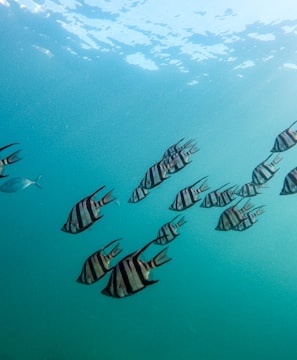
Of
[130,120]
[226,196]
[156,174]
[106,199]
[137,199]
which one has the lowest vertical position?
[226,196]

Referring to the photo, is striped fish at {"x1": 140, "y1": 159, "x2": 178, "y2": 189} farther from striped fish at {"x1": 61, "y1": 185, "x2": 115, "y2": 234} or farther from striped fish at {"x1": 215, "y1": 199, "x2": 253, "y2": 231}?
striped fish at {"x1": 215, "y1": 199, "x2": 253, "y2": 231}

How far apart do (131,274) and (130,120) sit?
6040cm

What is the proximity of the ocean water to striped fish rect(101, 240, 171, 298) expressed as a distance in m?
21.3

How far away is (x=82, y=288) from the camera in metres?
36.7

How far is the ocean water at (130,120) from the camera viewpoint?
26000mm

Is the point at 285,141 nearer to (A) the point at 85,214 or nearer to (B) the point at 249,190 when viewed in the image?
(B) the point at 249,190

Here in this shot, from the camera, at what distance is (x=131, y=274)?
315 centimetres

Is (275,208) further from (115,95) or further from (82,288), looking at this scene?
(82,288)

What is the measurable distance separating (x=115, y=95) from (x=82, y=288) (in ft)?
88.4

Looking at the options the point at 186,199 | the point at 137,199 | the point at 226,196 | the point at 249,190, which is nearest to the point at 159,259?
the point at 186,199

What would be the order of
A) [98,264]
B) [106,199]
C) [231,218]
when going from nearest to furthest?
1. [98,264]
2. [106,199]
3. [231,218]

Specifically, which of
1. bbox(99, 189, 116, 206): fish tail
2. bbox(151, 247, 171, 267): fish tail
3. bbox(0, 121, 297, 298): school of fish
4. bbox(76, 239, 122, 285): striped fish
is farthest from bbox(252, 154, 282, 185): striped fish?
bbox(151, 247, 171, 267): fish tail

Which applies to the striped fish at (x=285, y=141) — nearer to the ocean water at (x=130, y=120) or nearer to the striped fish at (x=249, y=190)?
the striped fish at (x=249, y=190)

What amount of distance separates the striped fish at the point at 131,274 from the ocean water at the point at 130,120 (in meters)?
21.3
